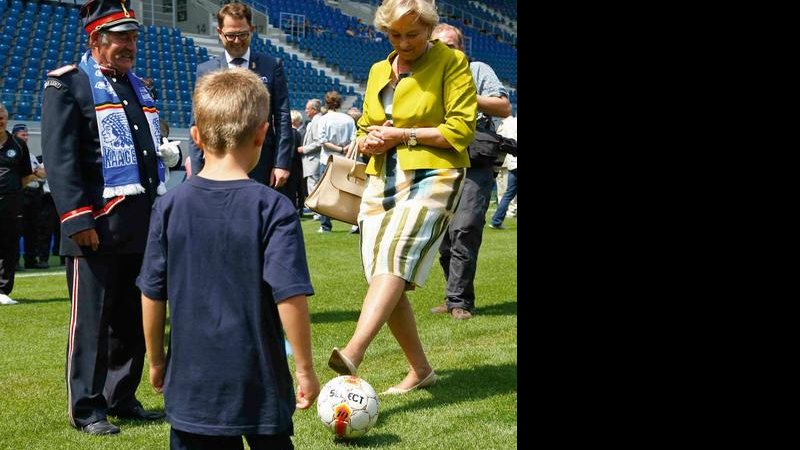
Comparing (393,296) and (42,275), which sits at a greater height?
(393,296)

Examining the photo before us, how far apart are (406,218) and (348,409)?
3.31ft

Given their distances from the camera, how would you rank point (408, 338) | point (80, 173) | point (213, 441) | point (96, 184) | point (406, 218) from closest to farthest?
point (213, 441), point (80, 173), point (96, 184), point (406, 218), point (408, 338)

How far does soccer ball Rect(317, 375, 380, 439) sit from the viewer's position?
12.9 ft

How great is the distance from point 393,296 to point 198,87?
1.89m

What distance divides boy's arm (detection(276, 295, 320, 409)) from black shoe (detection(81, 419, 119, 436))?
1.91 metres

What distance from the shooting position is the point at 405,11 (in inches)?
172

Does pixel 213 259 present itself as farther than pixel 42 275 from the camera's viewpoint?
No

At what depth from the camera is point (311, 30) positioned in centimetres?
3369

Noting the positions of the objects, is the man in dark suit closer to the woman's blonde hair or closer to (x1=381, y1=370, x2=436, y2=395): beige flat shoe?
the woman's blonde hair

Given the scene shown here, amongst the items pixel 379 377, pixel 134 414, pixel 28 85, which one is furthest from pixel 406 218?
pixel 28 85

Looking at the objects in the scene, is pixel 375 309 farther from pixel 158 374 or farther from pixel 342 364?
pixel 158 374
